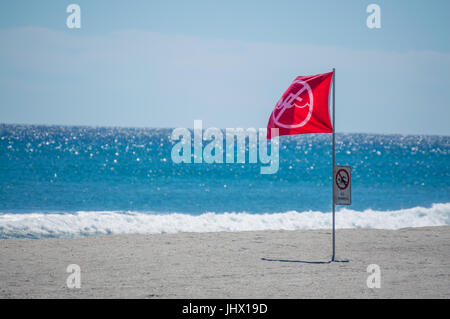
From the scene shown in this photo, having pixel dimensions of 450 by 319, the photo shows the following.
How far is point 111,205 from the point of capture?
29375 millimetres

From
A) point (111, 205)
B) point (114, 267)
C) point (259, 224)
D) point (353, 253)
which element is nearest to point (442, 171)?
point (111, 205)

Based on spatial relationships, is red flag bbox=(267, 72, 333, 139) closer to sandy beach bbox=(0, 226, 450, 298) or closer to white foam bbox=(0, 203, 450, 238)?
sandy beach bbox=(0, 226, 450, 298)

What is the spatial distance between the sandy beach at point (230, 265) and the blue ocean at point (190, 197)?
372 centimetres

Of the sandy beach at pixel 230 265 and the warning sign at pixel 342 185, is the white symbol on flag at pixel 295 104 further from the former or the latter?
the sandy beach at pixel 230 265

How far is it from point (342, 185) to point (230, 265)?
2.60m

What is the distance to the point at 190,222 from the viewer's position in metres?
17.1

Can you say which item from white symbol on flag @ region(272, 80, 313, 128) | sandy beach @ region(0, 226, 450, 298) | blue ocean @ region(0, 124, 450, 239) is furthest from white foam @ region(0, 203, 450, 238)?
white symbol on flag @ region(272, 80, 313, 128)

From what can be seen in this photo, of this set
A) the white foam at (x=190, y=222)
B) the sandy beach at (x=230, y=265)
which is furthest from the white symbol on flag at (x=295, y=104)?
the white foam at (x=190, y=222)

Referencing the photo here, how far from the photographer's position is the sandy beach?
760cm

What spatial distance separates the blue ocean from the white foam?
0.11 feet

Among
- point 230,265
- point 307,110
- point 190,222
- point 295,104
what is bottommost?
point 190,222

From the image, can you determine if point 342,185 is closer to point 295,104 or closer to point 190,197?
point 295,104

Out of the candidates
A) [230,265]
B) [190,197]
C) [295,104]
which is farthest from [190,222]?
[190,197]
